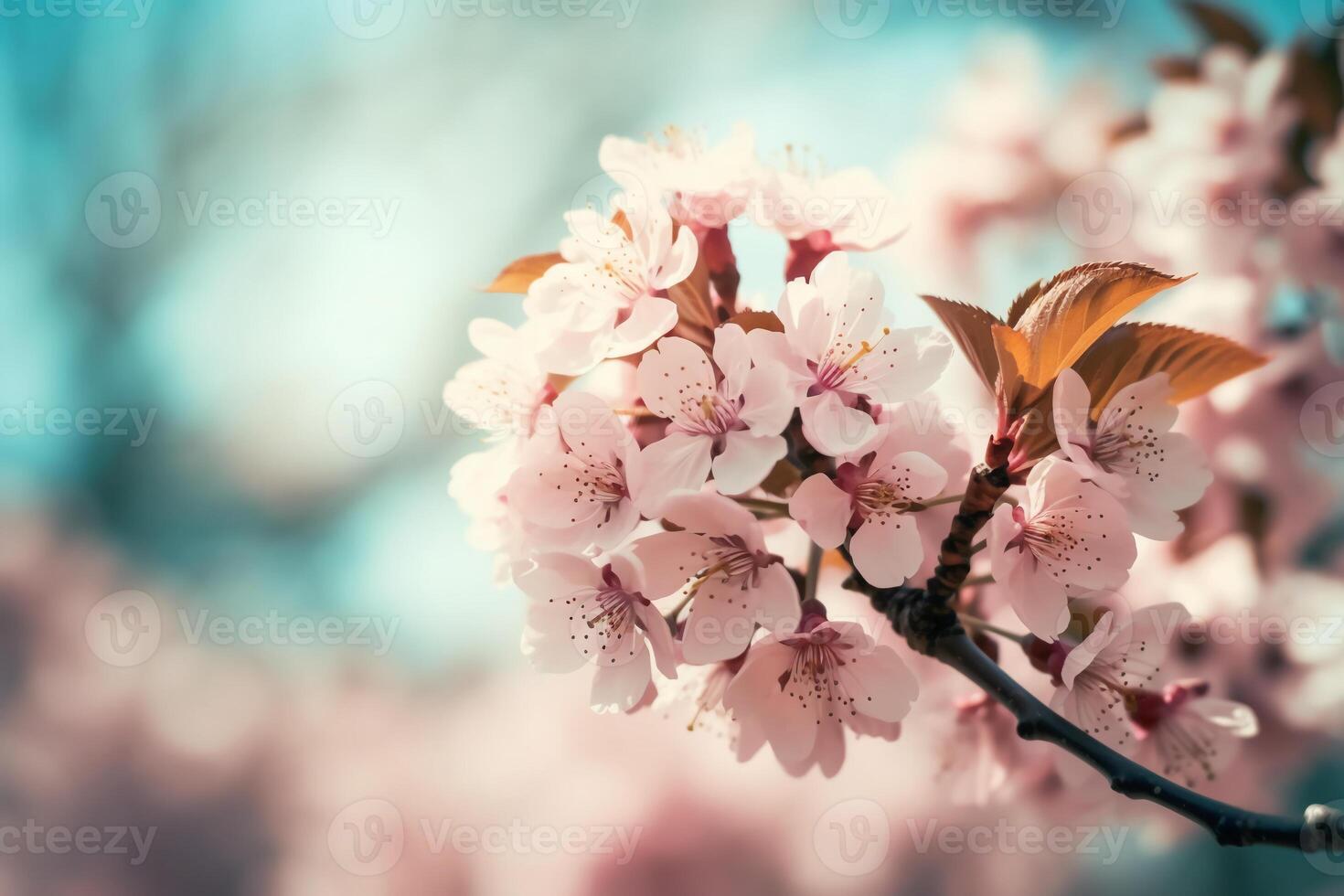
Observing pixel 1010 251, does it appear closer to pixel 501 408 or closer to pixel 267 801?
pixel 501 408

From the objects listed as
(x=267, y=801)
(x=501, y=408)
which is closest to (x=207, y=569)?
(x=267, y=801)

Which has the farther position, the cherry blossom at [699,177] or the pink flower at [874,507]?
the cherry blossom at [699,177]

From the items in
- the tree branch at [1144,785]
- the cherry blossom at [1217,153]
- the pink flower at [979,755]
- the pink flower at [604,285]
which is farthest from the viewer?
the cherry blossom at [1217,153]

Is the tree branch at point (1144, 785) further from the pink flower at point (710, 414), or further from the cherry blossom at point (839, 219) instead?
the cherry blossom at point (839, 219)

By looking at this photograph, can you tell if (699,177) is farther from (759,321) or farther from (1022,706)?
(1022,706)

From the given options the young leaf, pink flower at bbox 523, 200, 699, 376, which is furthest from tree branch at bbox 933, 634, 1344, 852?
the young leaf

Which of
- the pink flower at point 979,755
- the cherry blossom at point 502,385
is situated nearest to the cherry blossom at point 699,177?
the cherry blossom at point 502,385

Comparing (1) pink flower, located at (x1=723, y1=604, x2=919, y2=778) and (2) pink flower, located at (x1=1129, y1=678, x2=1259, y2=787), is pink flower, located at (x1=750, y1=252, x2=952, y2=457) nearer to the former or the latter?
(1) pink flower, located at (x1=723, y1=604, x2=919, y2=778)
